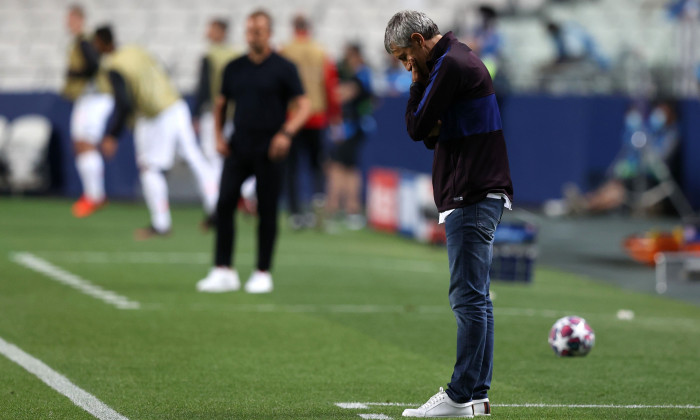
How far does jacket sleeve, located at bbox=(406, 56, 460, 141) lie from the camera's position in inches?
242

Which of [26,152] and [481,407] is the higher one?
[26,152]

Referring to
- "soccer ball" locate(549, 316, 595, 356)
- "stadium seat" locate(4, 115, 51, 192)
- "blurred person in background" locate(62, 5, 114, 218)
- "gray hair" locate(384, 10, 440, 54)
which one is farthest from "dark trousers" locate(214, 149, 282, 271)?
"stadium seat" locate(4, 115, 51, 192)

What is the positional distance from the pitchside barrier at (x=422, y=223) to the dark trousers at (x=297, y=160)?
3.42ft

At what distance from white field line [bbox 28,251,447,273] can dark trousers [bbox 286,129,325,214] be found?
10.3ft

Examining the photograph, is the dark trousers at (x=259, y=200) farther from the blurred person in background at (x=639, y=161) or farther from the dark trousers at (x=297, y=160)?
the blurred person in background at (x=639, y=161)

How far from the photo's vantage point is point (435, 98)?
616 centimetres

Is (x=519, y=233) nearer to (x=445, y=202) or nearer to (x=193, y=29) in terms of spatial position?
(x=445, y=202)

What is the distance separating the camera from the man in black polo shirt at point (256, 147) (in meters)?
11.6

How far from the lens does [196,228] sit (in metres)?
18.4

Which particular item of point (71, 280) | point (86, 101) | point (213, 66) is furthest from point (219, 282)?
point (86, 101)

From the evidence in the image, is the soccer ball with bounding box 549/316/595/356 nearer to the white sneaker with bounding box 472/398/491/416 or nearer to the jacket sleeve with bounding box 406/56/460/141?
the white sneaker with bounding box 472/398/491/416

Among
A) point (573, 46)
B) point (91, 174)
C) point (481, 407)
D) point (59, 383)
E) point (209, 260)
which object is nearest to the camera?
point (481, 407)

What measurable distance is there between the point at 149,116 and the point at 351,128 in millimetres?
4502

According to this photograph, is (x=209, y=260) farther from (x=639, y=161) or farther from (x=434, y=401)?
(x=639, y=161)
